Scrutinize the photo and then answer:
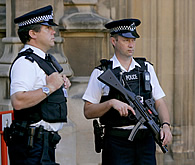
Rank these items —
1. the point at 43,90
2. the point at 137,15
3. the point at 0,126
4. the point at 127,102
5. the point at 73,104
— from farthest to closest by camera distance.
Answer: the point at 137,15 → the point at 73,104 → the point at 0,126 → the point at 127,102 → the point at 43,90

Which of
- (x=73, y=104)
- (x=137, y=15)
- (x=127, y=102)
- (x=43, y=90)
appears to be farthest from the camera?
(x=137, y=15)

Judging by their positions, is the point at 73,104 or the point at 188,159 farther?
the point at 188,159

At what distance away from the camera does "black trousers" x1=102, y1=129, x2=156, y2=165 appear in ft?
14.1

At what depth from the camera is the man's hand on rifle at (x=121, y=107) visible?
4.06 metres

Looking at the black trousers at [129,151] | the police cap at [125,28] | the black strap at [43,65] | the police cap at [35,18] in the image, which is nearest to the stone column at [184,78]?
the police cap at [125,28]

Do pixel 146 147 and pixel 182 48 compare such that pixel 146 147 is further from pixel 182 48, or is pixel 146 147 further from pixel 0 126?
pixel 182 48

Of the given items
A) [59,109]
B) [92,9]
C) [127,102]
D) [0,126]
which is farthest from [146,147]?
[92,9]

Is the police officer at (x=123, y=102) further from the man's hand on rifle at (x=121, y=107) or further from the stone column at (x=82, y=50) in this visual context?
the stone column at (x=82, y=50)

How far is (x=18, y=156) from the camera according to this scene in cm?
390

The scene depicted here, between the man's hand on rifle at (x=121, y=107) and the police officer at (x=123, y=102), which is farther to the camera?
the police officer at (x=123, y=102)

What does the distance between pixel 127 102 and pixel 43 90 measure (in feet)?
2.41

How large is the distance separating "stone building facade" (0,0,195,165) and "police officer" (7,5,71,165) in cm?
195

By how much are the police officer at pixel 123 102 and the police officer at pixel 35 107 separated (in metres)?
0.45

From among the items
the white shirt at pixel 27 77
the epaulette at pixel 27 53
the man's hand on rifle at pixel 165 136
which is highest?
the epaulette at pixel 27 53
